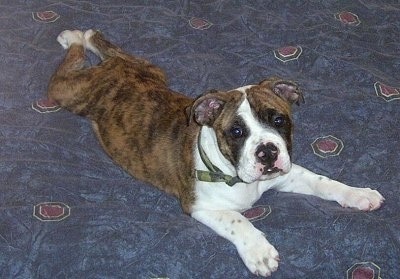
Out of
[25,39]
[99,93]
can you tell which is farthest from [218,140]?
[25,39]

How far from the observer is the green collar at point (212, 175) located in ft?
10.9

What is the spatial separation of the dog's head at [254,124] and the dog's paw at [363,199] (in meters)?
0.42

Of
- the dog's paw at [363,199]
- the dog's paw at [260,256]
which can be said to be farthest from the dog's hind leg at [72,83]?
the dog's paw at [363,199]

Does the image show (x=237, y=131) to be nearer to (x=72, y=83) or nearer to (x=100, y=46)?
(x=72, y=83)

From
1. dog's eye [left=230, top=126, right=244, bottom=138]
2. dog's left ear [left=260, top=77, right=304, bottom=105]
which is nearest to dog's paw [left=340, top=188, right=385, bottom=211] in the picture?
dog's left ear [left=260, top=77, right=304, bottom=105]

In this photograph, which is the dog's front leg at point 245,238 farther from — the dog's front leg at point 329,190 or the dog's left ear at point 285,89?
the dog's left ear at point 285,89

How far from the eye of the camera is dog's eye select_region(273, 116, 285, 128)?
3.16m

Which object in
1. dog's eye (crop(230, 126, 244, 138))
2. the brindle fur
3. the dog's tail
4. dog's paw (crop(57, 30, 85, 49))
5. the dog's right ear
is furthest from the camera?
dog's paw (crop(57, 30, 85, 49))

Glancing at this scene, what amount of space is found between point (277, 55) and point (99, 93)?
118cm

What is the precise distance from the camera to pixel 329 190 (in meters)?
3.41

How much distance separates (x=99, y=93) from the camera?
394 cm

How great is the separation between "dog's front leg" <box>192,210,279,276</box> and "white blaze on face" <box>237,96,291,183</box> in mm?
225

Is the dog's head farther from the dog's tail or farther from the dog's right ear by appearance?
the dog's tail

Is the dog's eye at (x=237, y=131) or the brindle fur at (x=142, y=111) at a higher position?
the dog's eye at (x=237, y=131)
